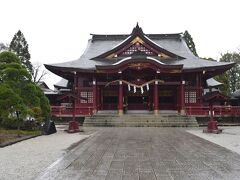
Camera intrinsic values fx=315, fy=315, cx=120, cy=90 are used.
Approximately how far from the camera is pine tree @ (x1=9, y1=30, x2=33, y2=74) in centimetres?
5366

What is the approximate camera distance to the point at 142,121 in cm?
2530

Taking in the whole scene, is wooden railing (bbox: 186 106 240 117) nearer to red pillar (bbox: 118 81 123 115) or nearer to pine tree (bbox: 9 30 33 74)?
red pillar (bbox: 118 81 123 115)

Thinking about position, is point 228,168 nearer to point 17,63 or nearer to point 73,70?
point 17,63

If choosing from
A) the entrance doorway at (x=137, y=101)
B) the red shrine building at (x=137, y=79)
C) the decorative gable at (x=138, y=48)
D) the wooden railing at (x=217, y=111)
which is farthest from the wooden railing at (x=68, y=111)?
the wooden railing at (x=217, y=111)

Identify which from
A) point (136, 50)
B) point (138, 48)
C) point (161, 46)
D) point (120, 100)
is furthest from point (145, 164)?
point (161, 46)

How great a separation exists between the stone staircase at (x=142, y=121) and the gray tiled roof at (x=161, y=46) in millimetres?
5311

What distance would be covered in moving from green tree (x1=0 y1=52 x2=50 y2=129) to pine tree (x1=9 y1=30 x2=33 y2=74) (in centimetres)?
3791

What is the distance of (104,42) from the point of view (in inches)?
1518

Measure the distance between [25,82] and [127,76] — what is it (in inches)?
569

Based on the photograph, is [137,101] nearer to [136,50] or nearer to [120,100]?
[120,100]

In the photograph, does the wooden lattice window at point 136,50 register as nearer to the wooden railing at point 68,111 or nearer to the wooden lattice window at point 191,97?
the wooden lattice window at point 191,97

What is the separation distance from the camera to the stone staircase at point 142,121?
24.7 m

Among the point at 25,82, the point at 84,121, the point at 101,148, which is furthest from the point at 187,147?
the point at 84,121

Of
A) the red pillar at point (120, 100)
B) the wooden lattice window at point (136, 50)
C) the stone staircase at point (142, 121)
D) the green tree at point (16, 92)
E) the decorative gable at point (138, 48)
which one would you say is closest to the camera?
the green tree at point (16, 92)
